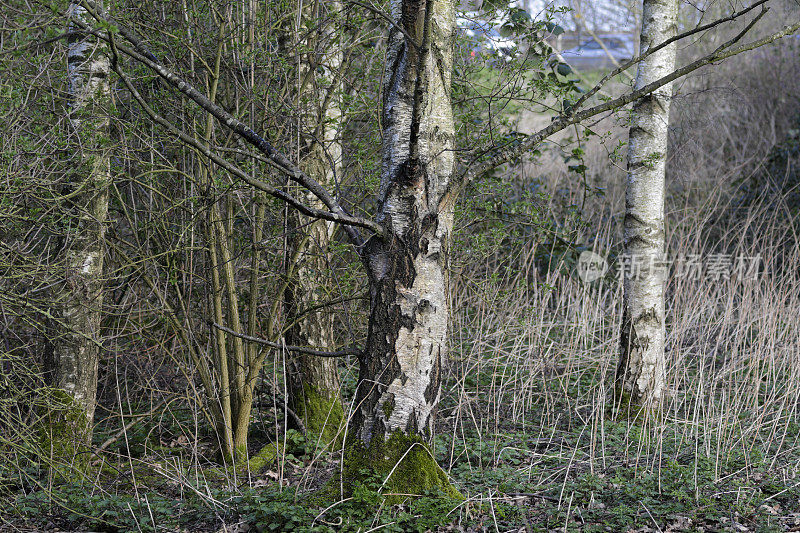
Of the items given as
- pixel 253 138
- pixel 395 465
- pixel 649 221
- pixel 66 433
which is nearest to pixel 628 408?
pixel 649 221

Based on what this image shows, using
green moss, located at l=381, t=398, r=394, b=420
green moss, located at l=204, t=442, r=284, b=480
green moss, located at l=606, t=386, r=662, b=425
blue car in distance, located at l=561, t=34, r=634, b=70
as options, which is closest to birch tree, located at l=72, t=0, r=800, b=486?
green moss, located at l=381, t=398, r=394, b=420

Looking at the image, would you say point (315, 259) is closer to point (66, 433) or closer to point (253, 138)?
point (66, 433)

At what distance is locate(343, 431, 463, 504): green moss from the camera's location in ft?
9.18

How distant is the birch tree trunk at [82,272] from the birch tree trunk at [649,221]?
3368mm

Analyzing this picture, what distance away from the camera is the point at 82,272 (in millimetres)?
4148

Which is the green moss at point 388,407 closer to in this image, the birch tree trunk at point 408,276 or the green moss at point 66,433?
the birch tree trunk at point 408,276

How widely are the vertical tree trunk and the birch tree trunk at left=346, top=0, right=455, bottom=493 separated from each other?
4.54 feet

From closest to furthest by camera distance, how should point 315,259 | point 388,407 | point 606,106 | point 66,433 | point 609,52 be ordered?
point 606,106 → point 388,407 → point 66,433 → point 315,259 → point 609,52

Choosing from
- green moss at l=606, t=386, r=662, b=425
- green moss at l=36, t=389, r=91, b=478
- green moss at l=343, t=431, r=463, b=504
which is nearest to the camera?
green moss at l=343, t=431, r=463, b=504

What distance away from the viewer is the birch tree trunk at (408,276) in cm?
281

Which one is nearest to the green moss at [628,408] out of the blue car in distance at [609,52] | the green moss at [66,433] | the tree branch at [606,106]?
the tree branch at [606,106]

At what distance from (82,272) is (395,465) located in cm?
245

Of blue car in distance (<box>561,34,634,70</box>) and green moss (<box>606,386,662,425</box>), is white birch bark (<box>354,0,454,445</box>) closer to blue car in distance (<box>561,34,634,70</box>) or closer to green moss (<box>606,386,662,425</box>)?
green moss (<box>606,386,662,425</box>)

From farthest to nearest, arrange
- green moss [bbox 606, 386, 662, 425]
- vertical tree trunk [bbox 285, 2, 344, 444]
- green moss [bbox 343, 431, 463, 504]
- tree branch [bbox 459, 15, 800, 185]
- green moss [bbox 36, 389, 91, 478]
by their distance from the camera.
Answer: green moss [bbox 606, 386, 662, 425], vertical tree trunk [bbox 285, 2, 344, 444], green moss [bbox 36, 389, 91, 478], green moss [bbox 343, 431, 463, 504], tree branch [bbox 459, 15, 800, 185]
